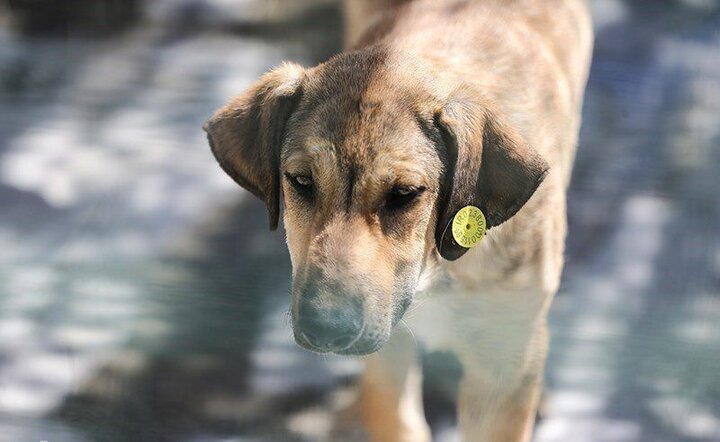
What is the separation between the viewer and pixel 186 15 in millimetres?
4562

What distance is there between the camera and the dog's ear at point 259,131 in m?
2.64

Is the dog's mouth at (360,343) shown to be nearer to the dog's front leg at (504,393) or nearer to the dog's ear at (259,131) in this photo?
the dog's ear at (259,131)

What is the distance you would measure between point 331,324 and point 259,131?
628 mm

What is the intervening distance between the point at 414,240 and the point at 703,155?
199 cm

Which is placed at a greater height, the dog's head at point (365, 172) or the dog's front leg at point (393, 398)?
the dog's head at point (365, 172)

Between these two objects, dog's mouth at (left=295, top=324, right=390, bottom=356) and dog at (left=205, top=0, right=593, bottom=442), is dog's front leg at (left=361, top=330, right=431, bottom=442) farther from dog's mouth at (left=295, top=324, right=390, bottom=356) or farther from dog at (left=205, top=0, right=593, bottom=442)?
dog's mouth at (left=295, top=324, right=390, bottom=356)

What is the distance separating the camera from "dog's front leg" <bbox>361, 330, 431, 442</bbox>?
3.29 metres

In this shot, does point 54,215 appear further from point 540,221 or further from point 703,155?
point 703,155

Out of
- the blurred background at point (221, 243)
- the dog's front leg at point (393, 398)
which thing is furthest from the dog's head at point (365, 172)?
the blurred background at point (221, 243)

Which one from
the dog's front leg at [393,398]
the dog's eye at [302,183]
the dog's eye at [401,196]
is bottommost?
the dog's front leg at [393,398]

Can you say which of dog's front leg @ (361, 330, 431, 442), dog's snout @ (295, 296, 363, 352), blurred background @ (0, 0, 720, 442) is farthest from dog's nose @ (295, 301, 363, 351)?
blurred background @ (0, 0, 720, 442)

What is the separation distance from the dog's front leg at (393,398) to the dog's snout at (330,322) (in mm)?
890

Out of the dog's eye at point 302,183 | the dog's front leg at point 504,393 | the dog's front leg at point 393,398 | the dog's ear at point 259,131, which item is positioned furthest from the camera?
the dog's front leg at point 393,398

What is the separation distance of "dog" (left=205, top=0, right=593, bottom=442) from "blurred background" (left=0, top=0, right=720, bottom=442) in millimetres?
526
